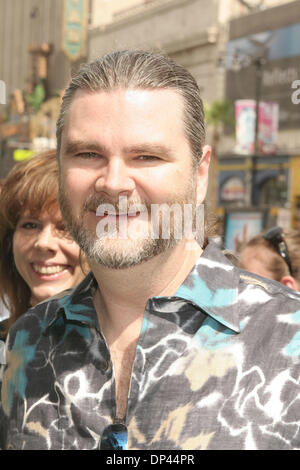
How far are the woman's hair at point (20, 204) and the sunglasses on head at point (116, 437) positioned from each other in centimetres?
146

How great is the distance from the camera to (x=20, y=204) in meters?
3.16

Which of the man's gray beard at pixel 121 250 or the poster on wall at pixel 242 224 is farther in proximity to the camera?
the poster on wall at pixel 242 224

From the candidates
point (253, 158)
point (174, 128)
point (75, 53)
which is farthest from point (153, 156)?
point (75, 53)

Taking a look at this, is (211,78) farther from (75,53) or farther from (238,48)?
(75,53)

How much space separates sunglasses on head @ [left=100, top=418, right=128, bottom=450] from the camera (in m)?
1.68

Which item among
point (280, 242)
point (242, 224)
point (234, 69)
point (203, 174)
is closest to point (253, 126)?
point (234, 69)

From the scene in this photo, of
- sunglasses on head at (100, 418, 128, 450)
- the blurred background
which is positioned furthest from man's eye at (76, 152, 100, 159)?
the blurred background

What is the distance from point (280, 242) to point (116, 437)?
253 cm

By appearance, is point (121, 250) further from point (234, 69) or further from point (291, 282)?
point (234, 69)

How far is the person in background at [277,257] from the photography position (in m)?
3.87

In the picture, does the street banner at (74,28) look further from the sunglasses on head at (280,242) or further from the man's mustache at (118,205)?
the man's mustache at (118,205)

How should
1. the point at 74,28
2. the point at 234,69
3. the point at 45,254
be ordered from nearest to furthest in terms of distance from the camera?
the point at 45,254 → the point at 234,69 → the point at 74,28

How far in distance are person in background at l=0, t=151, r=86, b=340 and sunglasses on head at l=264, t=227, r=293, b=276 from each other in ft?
4.63

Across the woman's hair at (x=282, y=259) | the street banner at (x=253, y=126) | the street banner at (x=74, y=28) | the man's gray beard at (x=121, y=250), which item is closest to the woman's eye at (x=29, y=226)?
the man's gray beard at (x=121, y=250)
